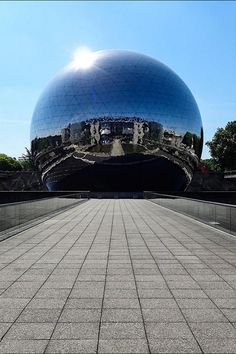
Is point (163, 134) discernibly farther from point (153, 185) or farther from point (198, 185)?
point (198, 185)

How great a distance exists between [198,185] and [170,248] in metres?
56.8

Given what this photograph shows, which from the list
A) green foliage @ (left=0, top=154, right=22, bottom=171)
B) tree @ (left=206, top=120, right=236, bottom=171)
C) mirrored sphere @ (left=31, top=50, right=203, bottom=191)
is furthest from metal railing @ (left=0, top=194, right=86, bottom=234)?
green foliage @ (left=0, top=154, right=22, bottom=171)

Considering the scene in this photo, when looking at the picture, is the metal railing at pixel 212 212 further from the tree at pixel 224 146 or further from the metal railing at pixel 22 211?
the tree at pixel 224 146

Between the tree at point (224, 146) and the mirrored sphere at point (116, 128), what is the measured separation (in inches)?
437

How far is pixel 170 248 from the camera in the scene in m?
9.48

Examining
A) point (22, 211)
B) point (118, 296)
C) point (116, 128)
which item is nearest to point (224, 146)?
point (116, 128)

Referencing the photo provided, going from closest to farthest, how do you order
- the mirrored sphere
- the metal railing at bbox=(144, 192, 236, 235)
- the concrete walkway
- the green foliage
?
the concrete walkway, the metal railing at bbox=(144, 192, 236, 235), the mirrored sphere, the green foliage

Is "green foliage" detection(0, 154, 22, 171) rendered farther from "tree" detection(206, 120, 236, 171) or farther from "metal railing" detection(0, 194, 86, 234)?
"metal railing" detection(0, 194, 86, 234)

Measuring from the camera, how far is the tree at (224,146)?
214 feet

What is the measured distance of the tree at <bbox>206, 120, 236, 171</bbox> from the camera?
214ft

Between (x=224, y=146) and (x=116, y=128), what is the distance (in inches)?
968

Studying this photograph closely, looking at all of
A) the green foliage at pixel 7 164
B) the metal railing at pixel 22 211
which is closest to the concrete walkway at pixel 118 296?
the metal railing at pixel 22 211

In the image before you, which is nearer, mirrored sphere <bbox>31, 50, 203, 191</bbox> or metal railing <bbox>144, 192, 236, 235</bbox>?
metal railing <bbox>144, 192, 236, 235</bbox>

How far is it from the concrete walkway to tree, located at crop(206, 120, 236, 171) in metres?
57.2
